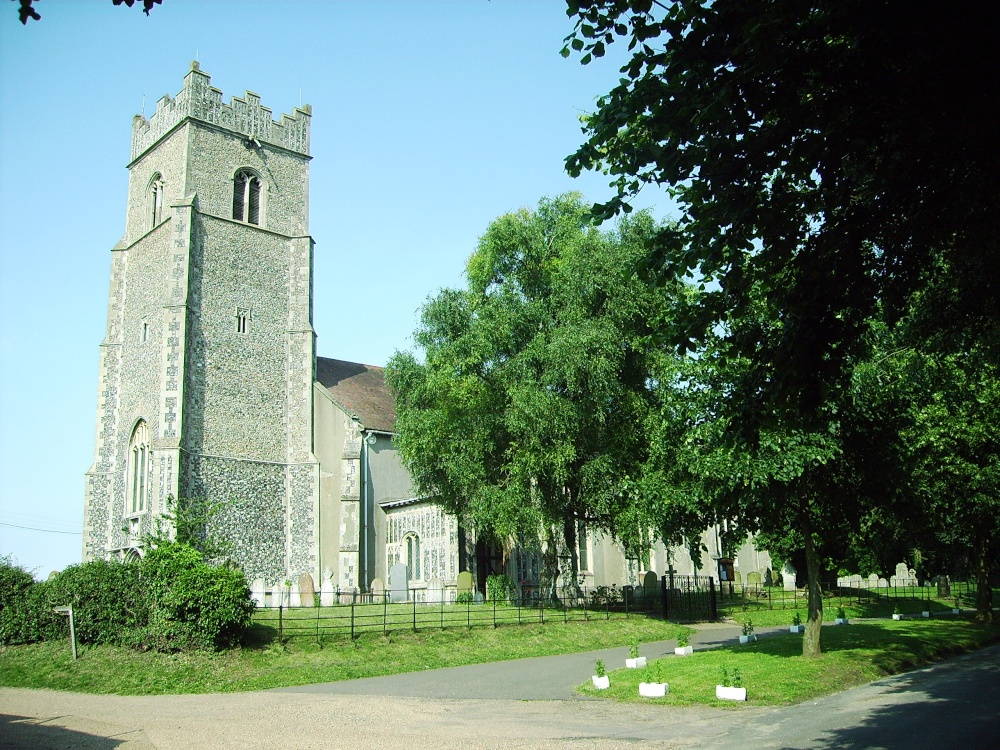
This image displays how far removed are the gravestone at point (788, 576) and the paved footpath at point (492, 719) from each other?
1244 inches

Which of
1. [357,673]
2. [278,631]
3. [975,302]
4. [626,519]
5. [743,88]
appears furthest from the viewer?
[626,519]

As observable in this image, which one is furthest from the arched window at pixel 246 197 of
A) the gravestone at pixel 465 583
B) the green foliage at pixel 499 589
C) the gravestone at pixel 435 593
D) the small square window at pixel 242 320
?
the green foliage at pixel 499 589

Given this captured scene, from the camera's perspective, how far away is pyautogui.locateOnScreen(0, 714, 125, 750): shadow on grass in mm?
10792

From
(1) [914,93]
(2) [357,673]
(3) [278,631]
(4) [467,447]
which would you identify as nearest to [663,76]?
(1) [914,93]

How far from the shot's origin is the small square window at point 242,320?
35.6 m

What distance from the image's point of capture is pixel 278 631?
20516 mm

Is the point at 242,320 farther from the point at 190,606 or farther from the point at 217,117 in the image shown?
the point at 190,606

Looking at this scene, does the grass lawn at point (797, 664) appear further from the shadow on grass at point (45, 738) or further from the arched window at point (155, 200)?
the arched window at point (155, 200)

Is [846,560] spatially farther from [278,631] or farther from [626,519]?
[278,631]

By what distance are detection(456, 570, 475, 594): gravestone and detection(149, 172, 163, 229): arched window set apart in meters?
20.9

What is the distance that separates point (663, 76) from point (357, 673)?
14.9 m

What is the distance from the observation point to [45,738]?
11383 millimetres

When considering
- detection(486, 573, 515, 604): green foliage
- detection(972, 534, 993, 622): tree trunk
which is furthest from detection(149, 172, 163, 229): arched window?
detection(972, 534, 993, 622): tree trunk

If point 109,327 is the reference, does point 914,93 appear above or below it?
below
